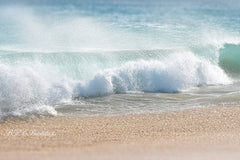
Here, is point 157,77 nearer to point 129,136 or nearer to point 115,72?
point 115,72

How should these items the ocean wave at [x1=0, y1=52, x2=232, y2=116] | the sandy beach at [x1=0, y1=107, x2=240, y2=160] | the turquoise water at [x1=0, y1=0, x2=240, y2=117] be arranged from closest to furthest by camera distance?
1. the sandy beach at [x1=0, y1=107, x2=240, y2=160]
2. the ocean wave at [x1=0, y1=52, x2=232, y2=116]
3. the turquoise water at [x1=0, y1=0, x2=240, y2=117]

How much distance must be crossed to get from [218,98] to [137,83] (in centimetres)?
207

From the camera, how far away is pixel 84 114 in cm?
775

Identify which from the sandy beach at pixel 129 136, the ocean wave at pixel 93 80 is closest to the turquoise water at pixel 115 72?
the ocean wave at pixel 93 80

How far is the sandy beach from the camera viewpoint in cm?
535

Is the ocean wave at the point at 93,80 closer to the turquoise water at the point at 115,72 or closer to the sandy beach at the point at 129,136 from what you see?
the turquoise water at the point at 115,72

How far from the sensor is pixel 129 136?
633 cm

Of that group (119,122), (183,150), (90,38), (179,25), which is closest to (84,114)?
(119,122)

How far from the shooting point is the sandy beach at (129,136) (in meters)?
5.35

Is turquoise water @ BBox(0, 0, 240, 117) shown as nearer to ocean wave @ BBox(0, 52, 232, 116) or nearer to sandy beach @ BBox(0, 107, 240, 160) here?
ocean wave @ BBox(0, 52, 232, 116)

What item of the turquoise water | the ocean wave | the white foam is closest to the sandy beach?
the turquoise water

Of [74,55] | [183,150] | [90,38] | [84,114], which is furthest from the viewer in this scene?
[90,38]

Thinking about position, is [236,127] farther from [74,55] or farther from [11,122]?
[74,55]

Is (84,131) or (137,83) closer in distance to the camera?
(84,131)
